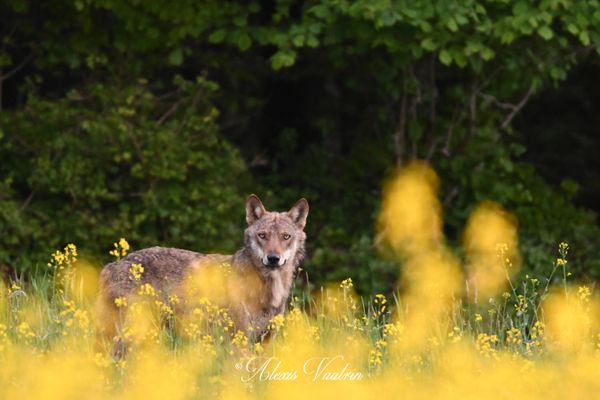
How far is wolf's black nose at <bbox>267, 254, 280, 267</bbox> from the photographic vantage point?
9469 millimetres

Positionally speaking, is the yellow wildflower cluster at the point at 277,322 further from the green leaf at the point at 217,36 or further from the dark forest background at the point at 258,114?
the green leaf at the point at 217,36

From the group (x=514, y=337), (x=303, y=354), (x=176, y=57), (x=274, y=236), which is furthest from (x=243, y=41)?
(x=303, y=354)

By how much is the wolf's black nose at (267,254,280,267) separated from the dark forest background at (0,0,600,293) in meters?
4.15

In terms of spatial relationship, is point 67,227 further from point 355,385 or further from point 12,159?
point 355,385

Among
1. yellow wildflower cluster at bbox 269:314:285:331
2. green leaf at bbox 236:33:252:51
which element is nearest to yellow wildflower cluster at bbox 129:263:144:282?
yellow wildflower cluster at bbox 269:314:285:331

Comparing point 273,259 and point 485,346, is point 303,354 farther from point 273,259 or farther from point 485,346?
point 273,259

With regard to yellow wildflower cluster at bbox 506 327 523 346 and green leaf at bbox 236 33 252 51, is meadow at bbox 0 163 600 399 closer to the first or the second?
yellow wildflower cluster at bbox 506 327 523 346

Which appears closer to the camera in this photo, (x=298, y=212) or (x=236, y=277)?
(x=236, y=277)

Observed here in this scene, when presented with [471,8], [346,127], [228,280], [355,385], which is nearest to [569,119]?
[346,127]

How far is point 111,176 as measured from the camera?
48.6 ft

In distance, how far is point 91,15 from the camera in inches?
592

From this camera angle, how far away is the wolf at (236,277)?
9.39m

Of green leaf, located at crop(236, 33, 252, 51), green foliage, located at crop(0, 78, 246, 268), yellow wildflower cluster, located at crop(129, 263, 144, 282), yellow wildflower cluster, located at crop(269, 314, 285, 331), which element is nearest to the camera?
yellow wildflower cluster, located at crop(269, 314, 285, 331)

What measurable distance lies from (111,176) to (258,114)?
3349 millimetres
